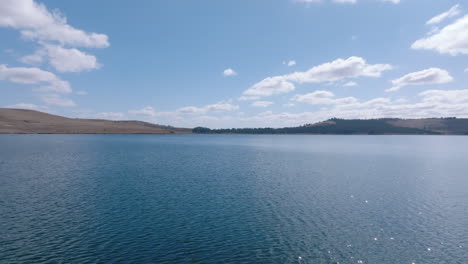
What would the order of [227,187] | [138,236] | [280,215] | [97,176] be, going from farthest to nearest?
1. [97,176]
2. [227,187]
3. [280,215]
4. [138,236]

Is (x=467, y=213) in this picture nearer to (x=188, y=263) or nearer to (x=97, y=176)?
(x=188, y=263)

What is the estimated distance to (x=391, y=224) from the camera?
31500 mm

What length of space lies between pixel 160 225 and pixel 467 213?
39079mm

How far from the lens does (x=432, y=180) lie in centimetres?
5791

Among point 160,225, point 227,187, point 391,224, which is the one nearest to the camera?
point 160,225

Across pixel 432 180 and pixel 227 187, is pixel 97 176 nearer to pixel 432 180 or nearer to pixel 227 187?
pixel 227 187

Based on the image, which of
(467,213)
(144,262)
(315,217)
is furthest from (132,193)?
(467,213)

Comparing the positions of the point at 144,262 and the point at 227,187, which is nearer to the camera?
the point at 144,262

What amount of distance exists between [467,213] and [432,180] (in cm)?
2485

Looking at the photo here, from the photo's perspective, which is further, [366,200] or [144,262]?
[366,200]

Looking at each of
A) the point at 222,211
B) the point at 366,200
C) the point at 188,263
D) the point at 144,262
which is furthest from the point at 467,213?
the point at 144,262

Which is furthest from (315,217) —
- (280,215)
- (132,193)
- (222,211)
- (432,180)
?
(432,180)

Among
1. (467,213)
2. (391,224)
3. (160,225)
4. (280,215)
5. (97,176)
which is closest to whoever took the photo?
(160,225)

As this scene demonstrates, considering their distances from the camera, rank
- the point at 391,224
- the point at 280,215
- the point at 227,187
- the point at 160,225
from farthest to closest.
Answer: the point at 227,187 → the point at 280,215 → the point at 391,224 → the point at 160,225
